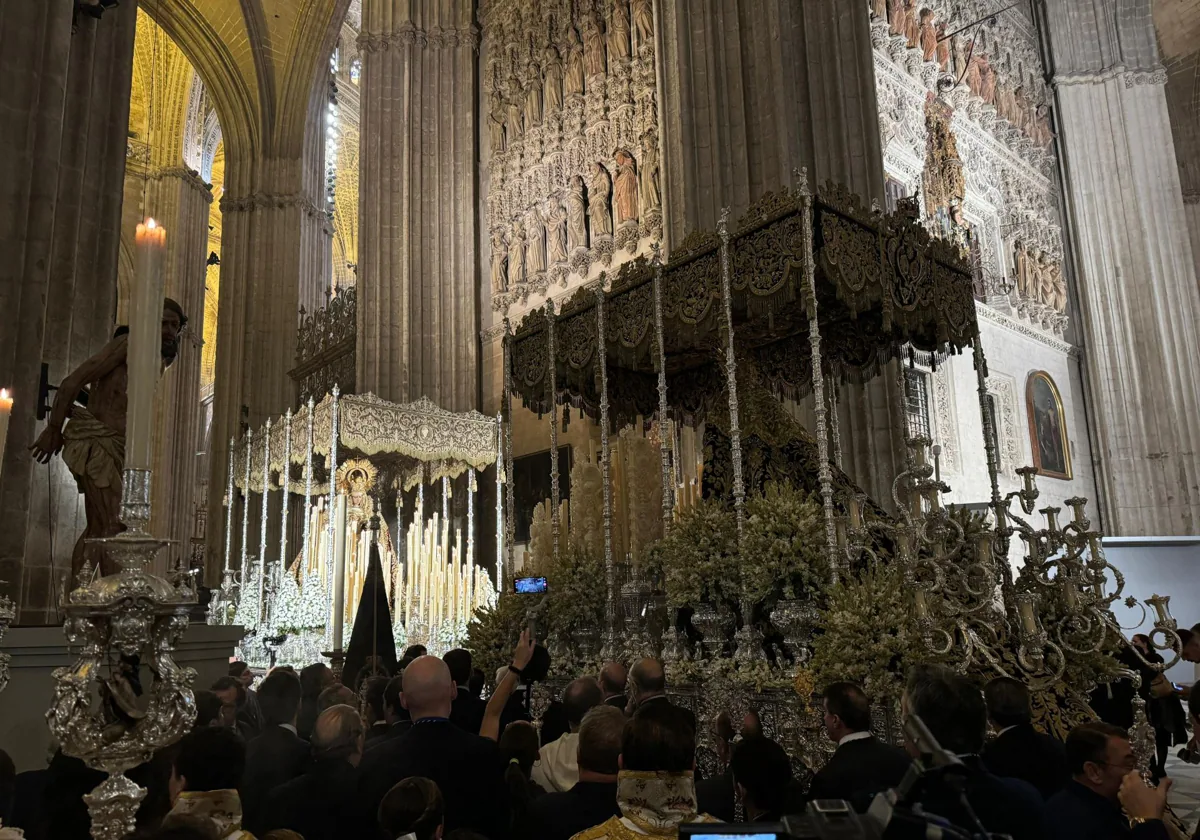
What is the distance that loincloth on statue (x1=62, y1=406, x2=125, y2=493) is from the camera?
612cm

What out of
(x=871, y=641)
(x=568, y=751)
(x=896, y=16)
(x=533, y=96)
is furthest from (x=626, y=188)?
(x=568, y=751)

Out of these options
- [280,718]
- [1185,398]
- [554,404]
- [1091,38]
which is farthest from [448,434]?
[1091,38]

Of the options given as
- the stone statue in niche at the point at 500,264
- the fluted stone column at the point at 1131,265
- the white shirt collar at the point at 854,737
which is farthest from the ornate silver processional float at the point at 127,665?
the fluted stone column at the point at 1131,265

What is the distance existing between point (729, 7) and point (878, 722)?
917 cm

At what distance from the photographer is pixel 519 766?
388 centimetres

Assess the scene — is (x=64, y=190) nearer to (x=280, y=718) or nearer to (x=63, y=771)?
(x=280, y=718)

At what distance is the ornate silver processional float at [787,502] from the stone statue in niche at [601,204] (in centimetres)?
Result: 536

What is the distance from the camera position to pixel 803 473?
7.87 meters

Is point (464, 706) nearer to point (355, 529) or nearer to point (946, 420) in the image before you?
point (355, 529)

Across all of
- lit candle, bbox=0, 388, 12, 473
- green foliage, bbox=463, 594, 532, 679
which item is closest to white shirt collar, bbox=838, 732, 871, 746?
lit candle, bbox=0, 388, 12, 473

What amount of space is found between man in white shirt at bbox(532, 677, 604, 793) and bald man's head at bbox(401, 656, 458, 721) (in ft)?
3.00

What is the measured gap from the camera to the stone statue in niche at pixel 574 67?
51.4 ft

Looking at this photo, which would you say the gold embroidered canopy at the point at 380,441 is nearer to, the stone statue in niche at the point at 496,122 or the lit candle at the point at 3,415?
the stone statue in niche at the point at 496,122

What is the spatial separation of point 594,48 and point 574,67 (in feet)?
1.77
